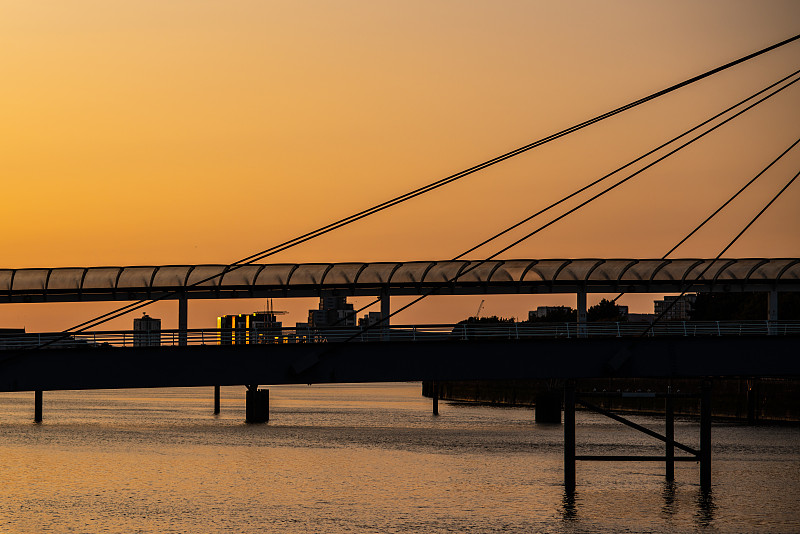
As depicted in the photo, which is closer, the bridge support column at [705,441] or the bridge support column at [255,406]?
the bridge support column at [705,441]

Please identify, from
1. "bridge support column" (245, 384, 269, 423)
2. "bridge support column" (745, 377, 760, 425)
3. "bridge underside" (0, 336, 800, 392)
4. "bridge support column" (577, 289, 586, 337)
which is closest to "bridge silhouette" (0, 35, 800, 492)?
→ "bridge underside" (0, 336, 800, 392)

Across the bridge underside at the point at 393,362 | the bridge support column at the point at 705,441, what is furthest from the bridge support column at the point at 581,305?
the bridge underside at the point at 393,362

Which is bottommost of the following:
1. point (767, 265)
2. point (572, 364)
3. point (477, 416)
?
point (477, 416)

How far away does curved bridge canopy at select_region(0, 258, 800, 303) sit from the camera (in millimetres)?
78312

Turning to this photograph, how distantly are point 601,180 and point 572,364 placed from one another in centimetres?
801

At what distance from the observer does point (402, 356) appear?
46281 millimetres

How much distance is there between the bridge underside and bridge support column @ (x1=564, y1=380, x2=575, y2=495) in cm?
915

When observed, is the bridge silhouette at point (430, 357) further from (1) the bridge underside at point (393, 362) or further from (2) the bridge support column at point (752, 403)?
(2) the bridge support column at point (752, 403)

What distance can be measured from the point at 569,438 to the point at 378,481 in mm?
11956

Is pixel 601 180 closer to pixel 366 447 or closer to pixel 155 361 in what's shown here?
pixel 155 361

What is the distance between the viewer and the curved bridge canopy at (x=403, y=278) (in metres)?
78.3

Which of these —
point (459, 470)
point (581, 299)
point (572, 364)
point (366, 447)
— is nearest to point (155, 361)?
point (572, 364)

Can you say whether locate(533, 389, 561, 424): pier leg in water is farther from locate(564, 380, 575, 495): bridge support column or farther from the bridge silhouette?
locate(564, 380, 575, 495): bridge support column

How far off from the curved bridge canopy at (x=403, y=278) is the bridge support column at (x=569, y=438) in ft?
50.5
